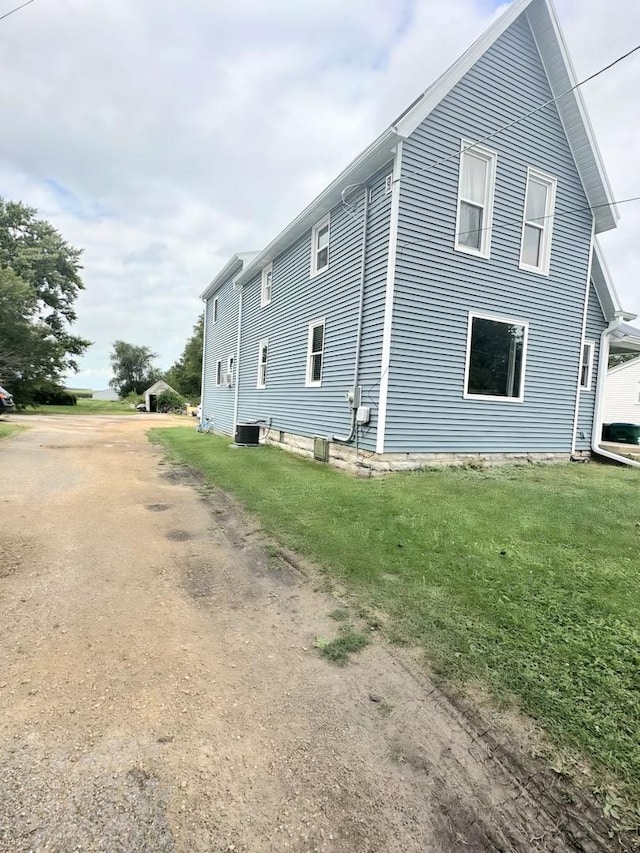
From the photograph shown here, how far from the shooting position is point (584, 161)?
31.4ft

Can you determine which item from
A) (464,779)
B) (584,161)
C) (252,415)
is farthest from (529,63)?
(464,779)

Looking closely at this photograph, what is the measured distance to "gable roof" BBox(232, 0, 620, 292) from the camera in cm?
746

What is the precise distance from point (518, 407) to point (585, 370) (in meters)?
3.26

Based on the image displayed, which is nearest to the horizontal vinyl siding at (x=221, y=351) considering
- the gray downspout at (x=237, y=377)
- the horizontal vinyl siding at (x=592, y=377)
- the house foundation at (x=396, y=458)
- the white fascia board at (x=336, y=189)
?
the gray downspout at (x=237, y=377)

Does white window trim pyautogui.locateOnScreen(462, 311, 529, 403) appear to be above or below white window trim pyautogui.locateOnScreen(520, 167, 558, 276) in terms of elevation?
below

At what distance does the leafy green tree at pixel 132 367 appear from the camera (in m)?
61.9

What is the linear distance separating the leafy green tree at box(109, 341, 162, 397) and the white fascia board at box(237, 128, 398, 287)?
179ft

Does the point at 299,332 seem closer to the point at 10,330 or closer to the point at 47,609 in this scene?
the point at 47,609

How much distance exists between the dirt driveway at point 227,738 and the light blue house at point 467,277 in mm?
5219

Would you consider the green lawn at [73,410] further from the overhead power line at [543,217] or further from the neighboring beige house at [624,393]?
the neighboring beige house at [624,393]

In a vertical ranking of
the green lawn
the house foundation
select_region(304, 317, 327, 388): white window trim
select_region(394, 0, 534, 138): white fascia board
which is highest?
select_region(394, 0, 534, 138): white fascia board

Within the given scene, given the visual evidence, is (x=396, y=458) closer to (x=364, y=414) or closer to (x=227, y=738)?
(x=364, y=414)

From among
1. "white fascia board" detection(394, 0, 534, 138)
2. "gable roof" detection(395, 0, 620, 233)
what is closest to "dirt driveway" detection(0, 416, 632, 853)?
"white fascia board" detection(394, 0, 534, 138)

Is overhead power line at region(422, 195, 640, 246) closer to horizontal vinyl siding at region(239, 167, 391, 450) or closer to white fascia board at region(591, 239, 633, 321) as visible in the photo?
white fascia board at region(591, 239, 633, 321)
